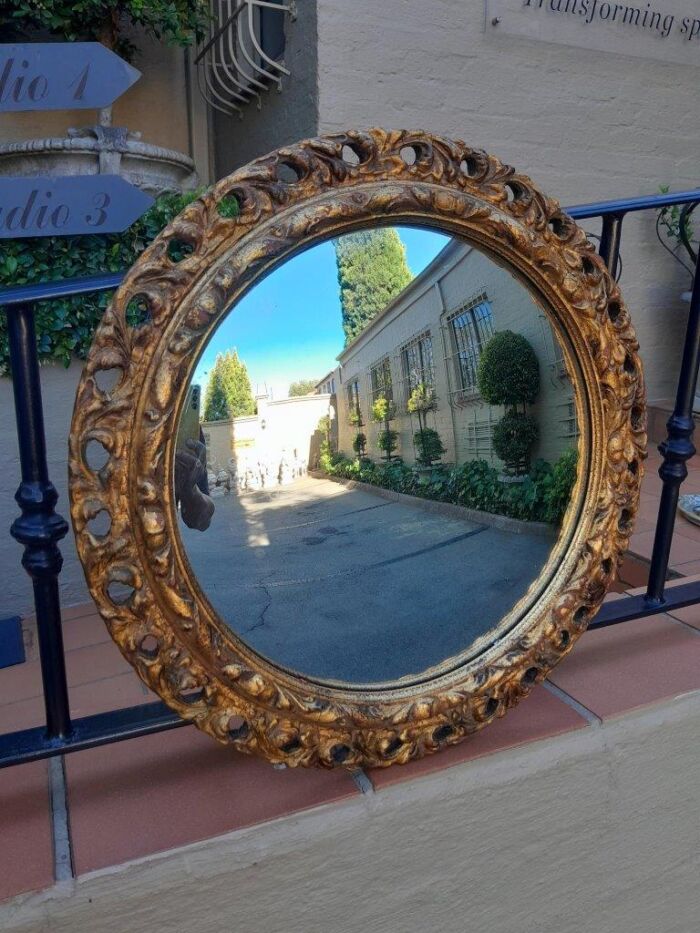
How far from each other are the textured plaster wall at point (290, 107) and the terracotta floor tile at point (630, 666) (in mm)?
2680

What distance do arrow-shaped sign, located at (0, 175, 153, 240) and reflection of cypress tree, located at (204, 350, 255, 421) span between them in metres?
1.52

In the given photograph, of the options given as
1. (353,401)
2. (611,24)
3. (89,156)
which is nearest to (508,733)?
(353,401)

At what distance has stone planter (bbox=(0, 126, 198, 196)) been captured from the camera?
2.69 meters

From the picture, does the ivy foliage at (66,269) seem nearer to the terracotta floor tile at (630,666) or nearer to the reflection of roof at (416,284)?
the reflection of roof at (416,284)

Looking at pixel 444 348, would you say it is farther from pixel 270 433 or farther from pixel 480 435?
pixel 270 433

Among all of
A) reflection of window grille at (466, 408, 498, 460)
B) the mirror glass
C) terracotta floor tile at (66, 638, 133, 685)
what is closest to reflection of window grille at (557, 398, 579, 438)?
the mirror glass

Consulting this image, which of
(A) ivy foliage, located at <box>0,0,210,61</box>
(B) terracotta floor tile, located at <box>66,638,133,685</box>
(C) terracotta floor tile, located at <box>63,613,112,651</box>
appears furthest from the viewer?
(A) ivy foliage, located at <box>0,0,210,61</box>

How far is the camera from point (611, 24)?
360cm

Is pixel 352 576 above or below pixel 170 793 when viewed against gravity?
above

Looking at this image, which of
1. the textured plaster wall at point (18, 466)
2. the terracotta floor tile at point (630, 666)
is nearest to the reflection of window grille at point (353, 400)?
the terracotta floor tile at point (630, 666)

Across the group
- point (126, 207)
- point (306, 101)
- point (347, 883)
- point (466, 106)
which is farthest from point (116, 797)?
point (466, 106)

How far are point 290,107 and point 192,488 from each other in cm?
309

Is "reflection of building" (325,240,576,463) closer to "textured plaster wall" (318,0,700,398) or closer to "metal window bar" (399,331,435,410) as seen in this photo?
"metal window bar" (399,331,435,410)

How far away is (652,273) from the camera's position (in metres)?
4.07
